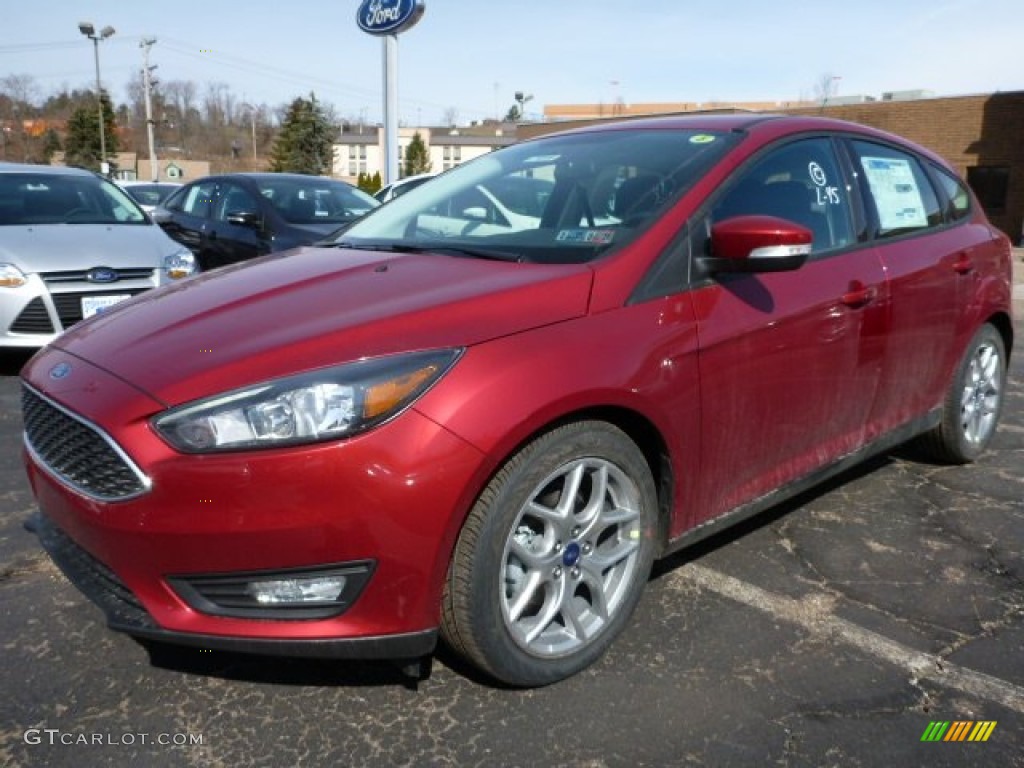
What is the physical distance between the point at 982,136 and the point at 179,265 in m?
24.1

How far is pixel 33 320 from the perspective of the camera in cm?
562

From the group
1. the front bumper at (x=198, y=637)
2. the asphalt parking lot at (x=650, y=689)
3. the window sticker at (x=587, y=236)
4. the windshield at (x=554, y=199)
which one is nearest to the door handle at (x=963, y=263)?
the asphalt parking lot at (x=650, y=689)

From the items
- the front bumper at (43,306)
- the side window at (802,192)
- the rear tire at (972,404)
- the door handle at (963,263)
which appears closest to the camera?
the side window at (802,192)

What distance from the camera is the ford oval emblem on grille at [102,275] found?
582 centimetres

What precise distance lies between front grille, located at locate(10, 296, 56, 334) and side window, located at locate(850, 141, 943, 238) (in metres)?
5.01

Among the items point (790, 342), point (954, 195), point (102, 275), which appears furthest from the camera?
point (102, 275)

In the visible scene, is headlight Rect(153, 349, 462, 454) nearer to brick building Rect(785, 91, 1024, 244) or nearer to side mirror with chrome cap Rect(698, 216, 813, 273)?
side mirror with chrome cap Rect(698, 216, 813, 273)

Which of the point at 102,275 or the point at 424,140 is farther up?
the point at 424,140

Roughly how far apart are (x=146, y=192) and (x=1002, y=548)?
1912 centimetres

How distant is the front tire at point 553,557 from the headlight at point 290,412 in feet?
1.20

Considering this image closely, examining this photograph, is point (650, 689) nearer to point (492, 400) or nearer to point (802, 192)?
point (492, 400)

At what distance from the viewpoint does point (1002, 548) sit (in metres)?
3.38

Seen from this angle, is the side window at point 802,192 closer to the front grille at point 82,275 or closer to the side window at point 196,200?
the front grille at point 82,275

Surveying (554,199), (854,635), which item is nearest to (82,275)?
(554,199)
